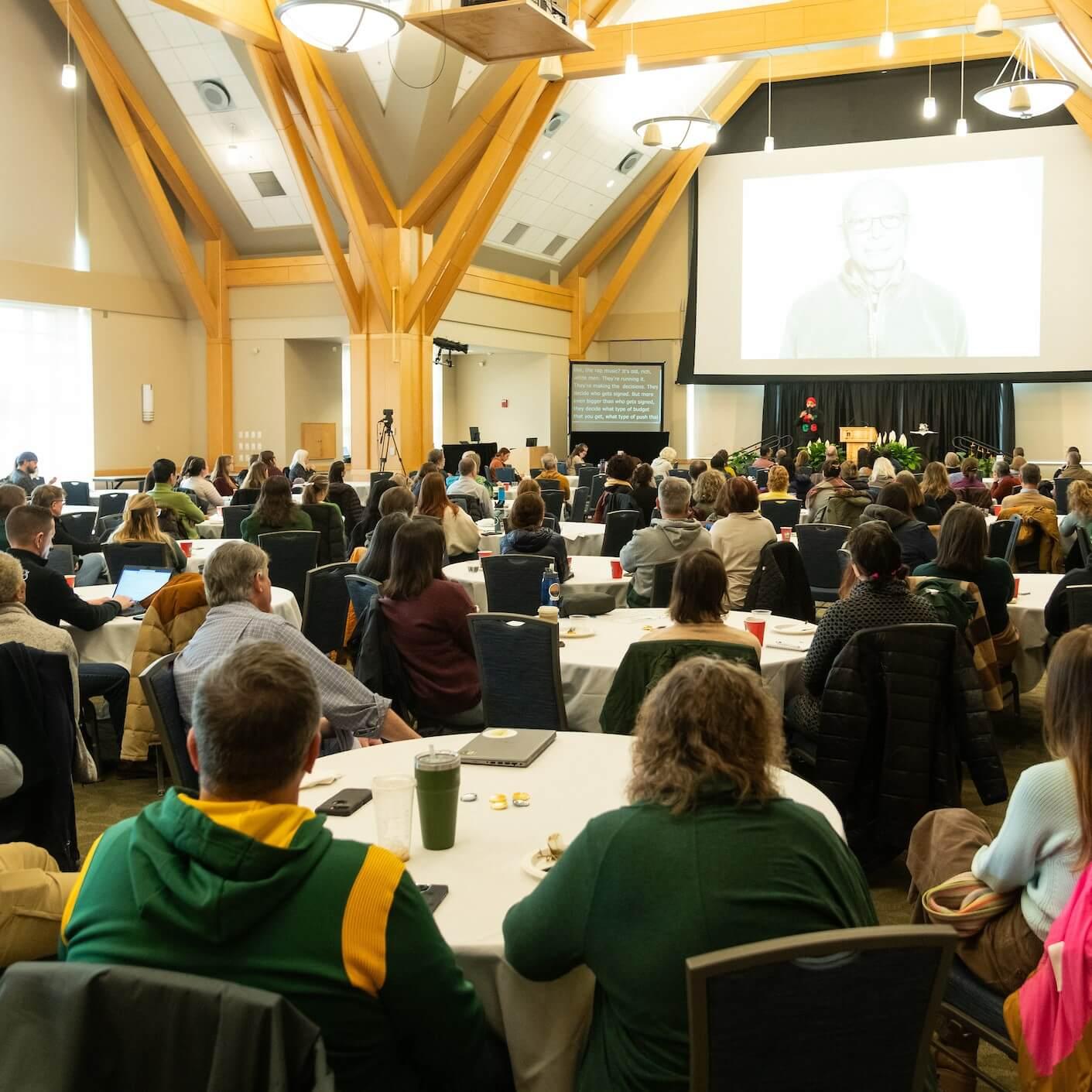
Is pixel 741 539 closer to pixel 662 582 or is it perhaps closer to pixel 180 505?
pixel 662 582

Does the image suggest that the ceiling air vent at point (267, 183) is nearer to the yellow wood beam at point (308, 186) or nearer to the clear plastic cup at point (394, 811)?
the yellow wood beam at point (308, 186)

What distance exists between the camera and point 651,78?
16.3m

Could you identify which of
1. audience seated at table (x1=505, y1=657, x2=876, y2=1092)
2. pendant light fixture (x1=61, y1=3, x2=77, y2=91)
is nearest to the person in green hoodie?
audience seated at table (x1=505, y1=657, x2=876, y2=1092)

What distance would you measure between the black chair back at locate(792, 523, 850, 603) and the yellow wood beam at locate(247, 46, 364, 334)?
331 inches

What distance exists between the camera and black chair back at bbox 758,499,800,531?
9250 mm

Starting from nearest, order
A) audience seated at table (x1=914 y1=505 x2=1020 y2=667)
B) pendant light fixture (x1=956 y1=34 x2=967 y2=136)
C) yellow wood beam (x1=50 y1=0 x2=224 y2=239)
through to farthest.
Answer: audience seated at table (x1=914 y1=505 x2=1020 y2=667) → yellow wood beam (x1=50 y1=0 x2=224 y2=239) → pendant light fixture (x1=956 y1=34 x2=967 y2=136)

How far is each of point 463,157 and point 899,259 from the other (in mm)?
7725

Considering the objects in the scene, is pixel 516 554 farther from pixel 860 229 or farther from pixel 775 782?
pixel 860 229

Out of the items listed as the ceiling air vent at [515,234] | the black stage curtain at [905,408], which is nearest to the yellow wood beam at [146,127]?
the ceiling air vent at [515,234]

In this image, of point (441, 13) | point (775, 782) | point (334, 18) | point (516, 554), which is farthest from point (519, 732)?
point (441, 13)

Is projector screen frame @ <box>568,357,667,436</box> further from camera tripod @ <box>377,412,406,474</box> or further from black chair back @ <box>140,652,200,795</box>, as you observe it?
black chair back @ <box>140,652,200,795</box>

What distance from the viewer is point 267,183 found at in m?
15.1

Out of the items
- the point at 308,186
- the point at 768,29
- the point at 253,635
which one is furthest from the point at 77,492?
the point at 253,635

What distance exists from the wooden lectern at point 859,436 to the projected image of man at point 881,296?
5.13 feet
